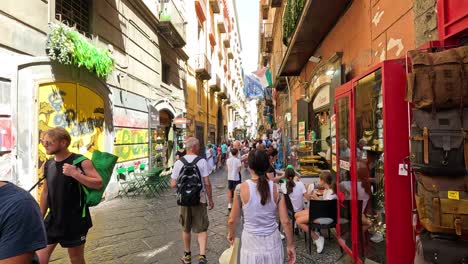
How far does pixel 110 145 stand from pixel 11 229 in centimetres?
866

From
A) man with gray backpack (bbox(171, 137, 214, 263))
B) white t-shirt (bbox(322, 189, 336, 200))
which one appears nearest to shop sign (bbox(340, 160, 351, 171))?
white t-shirt (bbox(322, 189, 336, 200))

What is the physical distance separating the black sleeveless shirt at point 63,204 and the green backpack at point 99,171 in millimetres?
79

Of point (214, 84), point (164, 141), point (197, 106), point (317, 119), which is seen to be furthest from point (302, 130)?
point (214, 84)

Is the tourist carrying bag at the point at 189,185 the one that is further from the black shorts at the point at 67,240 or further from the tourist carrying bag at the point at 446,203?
the tourist carrying bag at the point at 446,203

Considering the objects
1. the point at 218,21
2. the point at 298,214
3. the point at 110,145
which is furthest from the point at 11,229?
the point at 218,21

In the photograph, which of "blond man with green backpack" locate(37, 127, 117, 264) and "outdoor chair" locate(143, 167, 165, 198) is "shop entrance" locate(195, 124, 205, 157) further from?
"blond man with green backpack" locate(37, 127, 117, 264)

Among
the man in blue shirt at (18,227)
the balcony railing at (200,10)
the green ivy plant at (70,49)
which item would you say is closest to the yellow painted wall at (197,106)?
the balcony railing at (200,10)

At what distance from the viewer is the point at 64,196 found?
3064mm

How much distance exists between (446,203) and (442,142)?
0.47m

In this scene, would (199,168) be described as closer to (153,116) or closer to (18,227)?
(18,227)

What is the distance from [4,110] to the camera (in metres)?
5.93

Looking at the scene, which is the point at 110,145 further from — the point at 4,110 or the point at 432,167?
the point at 432,167

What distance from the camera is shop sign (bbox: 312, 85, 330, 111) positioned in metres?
9.01

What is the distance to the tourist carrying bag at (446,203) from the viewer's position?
2516 mm
